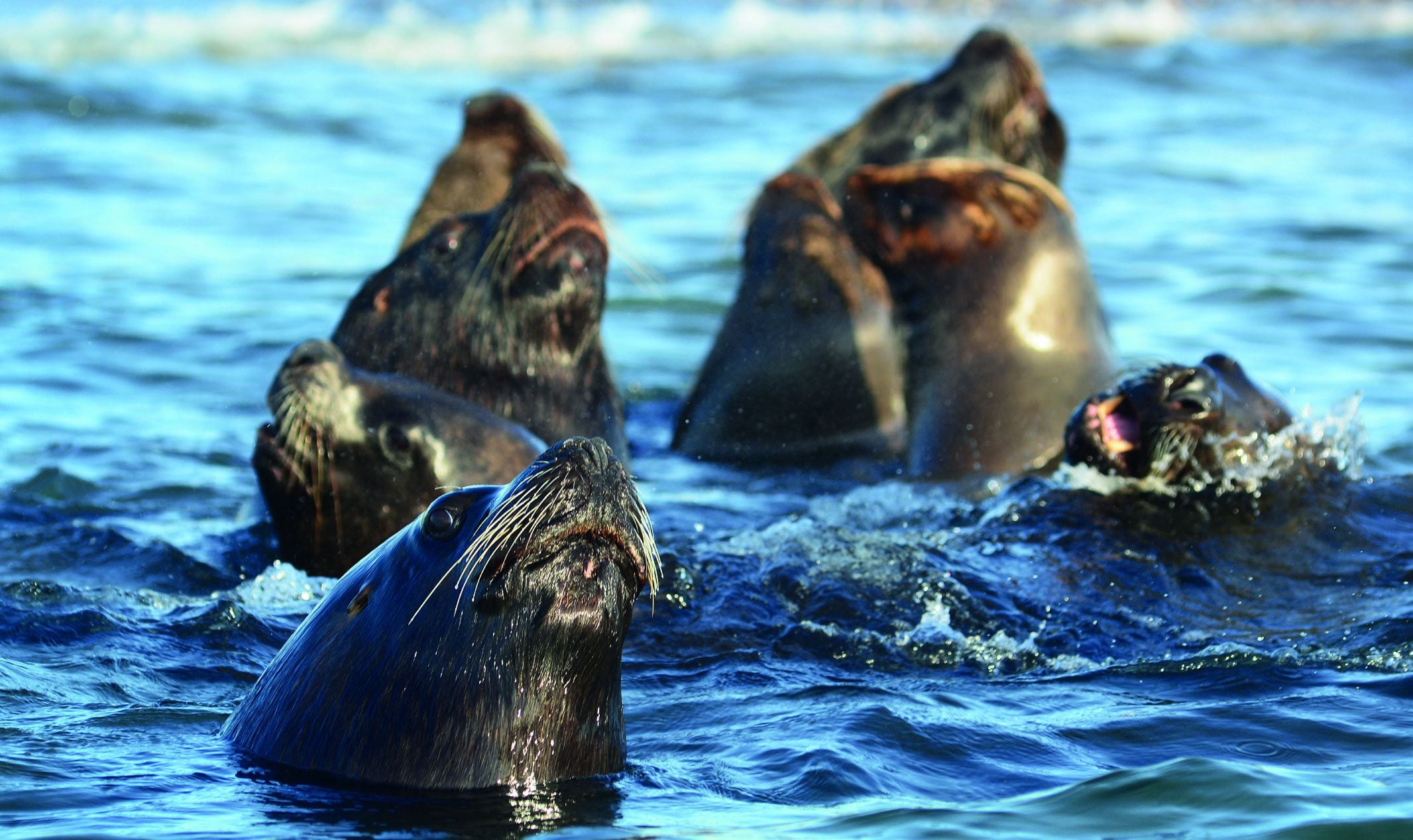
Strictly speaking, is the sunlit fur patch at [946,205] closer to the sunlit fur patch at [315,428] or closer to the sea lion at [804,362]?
the sea lion at [804,362]

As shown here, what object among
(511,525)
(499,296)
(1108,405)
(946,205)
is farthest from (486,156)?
(511,525)

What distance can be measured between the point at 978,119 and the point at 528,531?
5303mm

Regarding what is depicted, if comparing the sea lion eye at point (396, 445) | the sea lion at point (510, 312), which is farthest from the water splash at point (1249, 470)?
the sea lion eye at point (396, 445)

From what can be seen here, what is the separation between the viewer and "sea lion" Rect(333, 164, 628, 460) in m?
6.79

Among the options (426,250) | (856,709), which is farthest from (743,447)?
(856,709)

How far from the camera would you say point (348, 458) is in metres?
5.86

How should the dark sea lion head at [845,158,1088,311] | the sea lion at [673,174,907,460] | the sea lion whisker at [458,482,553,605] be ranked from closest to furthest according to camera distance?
the sea lion whisker at [458,482,553,605] < the dark sea lion head at [845,158,1088,311] < the sea lion at [673,174,907,460]

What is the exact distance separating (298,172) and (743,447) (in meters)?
8.15

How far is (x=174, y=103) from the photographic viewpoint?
57.4 ft

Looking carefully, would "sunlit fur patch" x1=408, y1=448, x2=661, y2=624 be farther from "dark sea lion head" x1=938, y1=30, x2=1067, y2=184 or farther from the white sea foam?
the white sea foam

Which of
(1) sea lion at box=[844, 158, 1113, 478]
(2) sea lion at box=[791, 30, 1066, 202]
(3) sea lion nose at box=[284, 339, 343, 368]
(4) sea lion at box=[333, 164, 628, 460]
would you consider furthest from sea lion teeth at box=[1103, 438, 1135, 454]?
(2) sea lion at box=[791, 30, 1066, 202]

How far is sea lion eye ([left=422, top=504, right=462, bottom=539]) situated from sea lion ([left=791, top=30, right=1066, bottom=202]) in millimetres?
4921

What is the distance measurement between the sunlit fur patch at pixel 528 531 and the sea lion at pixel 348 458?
1848 millimetres

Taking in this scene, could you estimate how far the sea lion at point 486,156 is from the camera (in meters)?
7.96
